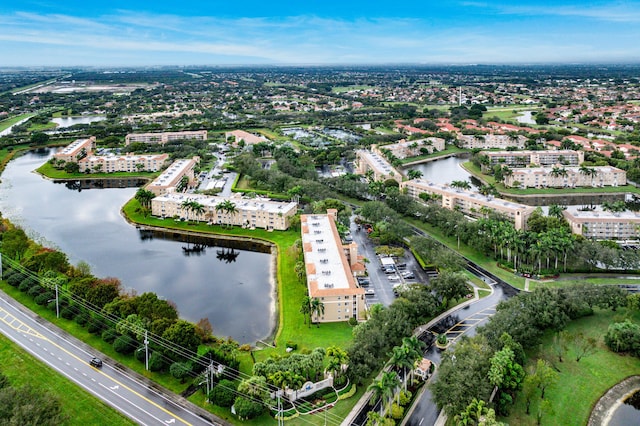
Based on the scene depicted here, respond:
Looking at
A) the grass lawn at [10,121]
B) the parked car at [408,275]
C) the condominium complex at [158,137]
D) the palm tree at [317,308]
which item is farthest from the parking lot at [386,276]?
the grass lawn at [10,121]

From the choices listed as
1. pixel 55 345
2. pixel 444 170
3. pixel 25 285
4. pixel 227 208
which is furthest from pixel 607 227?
pixel 25 285

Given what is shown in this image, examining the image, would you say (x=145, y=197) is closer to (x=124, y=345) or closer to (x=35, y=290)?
(x=35, y=290)

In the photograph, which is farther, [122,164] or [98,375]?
[122,164]

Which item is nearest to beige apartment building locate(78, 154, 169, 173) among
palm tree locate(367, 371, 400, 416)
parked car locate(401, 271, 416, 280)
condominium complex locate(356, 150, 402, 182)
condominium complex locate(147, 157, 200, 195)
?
condominium complex locate(147, 157, 200, 195)

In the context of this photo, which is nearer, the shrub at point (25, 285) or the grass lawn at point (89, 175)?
the shrub at point (25, 285)

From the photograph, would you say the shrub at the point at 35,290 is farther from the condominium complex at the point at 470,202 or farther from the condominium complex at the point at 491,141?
the condominium complex at the point at 491,141
